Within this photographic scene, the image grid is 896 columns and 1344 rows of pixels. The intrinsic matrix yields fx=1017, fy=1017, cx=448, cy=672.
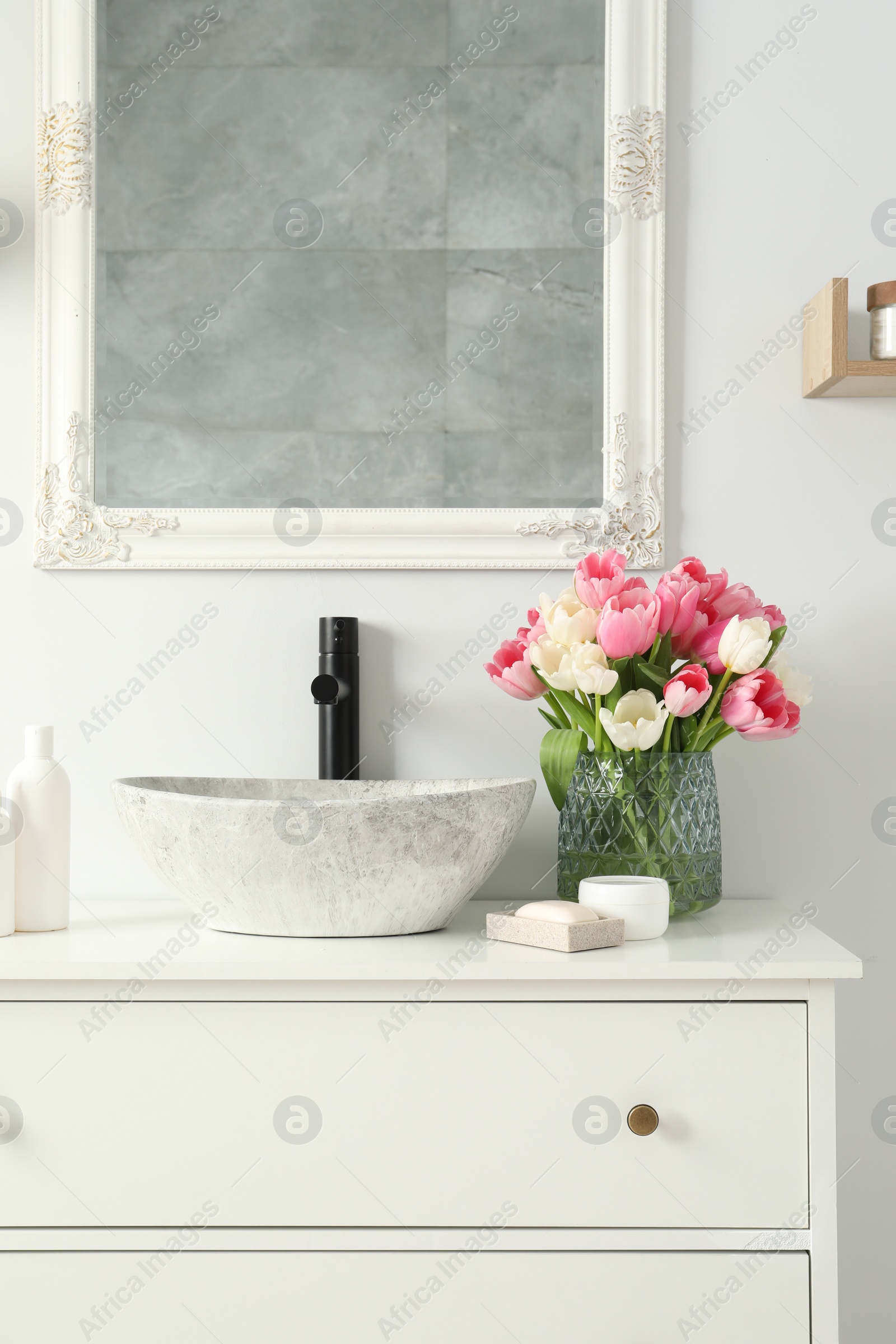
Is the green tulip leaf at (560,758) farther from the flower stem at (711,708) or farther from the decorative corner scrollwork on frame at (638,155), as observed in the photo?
the decorative corner scrollwork on frame at (638,155)

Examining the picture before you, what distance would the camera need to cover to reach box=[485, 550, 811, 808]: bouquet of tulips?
3.20 feet

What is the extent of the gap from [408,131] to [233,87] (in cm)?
22

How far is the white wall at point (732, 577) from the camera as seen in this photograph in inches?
48.9

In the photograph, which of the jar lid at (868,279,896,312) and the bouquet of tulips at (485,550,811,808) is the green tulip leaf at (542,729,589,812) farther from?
the jar lid at (868,279,896,312)

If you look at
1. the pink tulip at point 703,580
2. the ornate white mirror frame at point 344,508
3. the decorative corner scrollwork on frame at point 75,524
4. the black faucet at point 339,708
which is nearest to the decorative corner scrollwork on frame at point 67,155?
the ornate white mirror frame at point 344,508

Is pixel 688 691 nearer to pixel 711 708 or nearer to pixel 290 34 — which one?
pixel 711 708

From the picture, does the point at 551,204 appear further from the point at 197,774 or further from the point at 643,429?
the point at 197,774

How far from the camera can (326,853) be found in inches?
34.6

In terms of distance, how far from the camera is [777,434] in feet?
4.10

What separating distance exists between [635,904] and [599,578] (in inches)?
12.8

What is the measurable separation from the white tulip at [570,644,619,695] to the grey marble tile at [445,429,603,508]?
320 millimetres

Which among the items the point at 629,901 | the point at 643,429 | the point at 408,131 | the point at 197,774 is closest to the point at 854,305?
the point at 643,429

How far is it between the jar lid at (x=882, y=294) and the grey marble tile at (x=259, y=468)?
0.51m

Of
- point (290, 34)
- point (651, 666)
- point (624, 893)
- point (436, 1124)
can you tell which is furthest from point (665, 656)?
point (290, 34)
